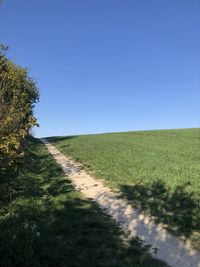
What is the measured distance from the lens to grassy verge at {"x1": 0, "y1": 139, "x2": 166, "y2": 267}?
374 inches

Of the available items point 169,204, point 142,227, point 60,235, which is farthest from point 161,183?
point 60,235

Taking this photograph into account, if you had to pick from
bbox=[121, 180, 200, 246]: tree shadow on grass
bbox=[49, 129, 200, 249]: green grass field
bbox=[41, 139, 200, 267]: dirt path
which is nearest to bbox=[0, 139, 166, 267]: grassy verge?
bbox=[41, 139, 200, 267]: dirt path

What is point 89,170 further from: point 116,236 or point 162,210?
point 116,236

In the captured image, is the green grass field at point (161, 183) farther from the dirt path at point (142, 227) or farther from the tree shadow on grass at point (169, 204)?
the dirt path at point (142, 227)

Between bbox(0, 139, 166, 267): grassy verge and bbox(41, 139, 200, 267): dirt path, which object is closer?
bbox(0, 139, 166, 267): grassy verge

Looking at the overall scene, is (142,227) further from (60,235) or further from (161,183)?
(161,183)

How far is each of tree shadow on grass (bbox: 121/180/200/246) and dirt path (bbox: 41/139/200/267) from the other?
0.43 metres

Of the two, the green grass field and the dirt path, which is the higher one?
the green grass field

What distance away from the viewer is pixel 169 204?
16453 millimetres

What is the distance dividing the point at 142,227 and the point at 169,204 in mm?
3090

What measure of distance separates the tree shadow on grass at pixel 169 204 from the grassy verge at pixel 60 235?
1.67 m

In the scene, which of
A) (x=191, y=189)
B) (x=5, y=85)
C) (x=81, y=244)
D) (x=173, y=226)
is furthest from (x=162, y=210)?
(x=5, y=85)

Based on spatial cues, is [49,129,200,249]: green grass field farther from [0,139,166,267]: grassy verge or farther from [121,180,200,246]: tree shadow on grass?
[0,139,166,267]: grassy verge

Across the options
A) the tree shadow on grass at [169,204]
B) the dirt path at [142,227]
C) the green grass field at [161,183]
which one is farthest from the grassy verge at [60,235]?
the green grass field at [161,183]
